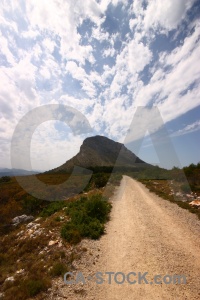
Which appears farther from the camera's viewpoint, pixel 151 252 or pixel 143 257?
pixel 151 252

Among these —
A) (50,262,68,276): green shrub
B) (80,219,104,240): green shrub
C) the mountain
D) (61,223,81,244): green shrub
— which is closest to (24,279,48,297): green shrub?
(50,262,68,276): green shrub

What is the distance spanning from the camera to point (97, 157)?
14138 cm

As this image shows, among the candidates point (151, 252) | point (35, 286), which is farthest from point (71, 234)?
point (151, 252)

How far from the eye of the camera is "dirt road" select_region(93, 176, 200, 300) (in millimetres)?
6043

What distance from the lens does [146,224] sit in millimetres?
11812

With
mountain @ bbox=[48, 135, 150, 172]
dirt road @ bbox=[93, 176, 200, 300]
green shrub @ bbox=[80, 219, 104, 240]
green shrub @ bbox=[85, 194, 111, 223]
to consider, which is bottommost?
dirt road @ bbox=[93, 176, 200, 300]

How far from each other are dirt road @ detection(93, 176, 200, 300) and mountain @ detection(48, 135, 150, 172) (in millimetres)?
87006

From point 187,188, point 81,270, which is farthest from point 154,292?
point 187,188

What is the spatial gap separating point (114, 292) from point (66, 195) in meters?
19.7

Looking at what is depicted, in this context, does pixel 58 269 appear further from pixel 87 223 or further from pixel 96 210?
pixel 96 210

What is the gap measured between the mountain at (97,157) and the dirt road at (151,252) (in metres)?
87.0

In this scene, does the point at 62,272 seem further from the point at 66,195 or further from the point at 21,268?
the point at 66,195

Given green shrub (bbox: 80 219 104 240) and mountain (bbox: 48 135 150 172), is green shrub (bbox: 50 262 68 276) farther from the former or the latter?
mountain (bbox: 48 135 150 172)

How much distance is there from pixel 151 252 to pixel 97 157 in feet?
437
